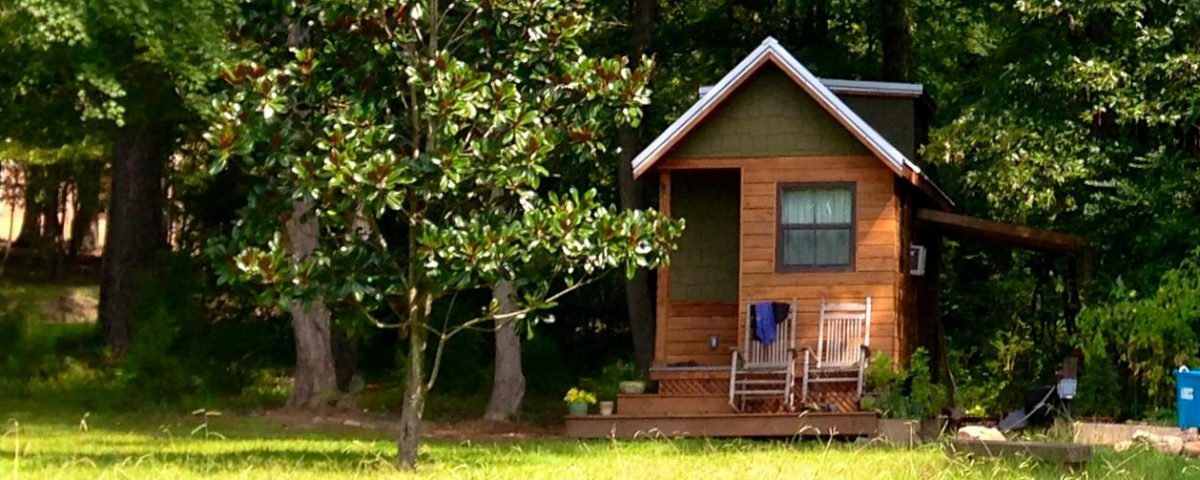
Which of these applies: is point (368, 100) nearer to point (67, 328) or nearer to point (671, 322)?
point (671, 322)

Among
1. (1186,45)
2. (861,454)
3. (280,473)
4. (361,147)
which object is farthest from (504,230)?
(1186,45)

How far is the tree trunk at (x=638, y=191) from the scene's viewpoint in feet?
84.7

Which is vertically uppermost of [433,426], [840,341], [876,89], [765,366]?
[876,89]

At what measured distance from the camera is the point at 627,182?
2591 centimetres

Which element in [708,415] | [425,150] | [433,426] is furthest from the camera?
[433,426]

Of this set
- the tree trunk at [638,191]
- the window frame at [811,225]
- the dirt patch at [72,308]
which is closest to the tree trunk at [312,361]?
the tree trunk at [638,191]

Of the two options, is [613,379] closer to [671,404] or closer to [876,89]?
[671,404]

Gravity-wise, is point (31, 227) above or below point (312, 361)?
above

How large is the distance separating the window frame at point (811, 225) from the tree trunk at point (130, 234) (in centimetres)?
1153

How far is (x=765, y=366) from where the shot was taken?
21375mm

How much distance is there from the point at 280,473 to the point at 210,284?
17.8m

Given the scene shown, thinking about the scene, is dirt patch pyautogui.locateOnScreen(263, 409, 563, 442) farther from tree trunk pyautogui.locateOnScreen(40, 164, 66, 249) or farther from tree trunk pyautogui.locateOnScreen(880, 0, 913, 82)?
tree trunk pyautogui.locateOnScreen(40, 164, 66, 249)

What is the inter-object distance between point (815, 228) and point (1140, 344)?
4197 mm

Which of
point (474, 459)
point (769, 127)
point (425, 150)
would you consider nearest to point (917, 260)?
point (769, 127)
